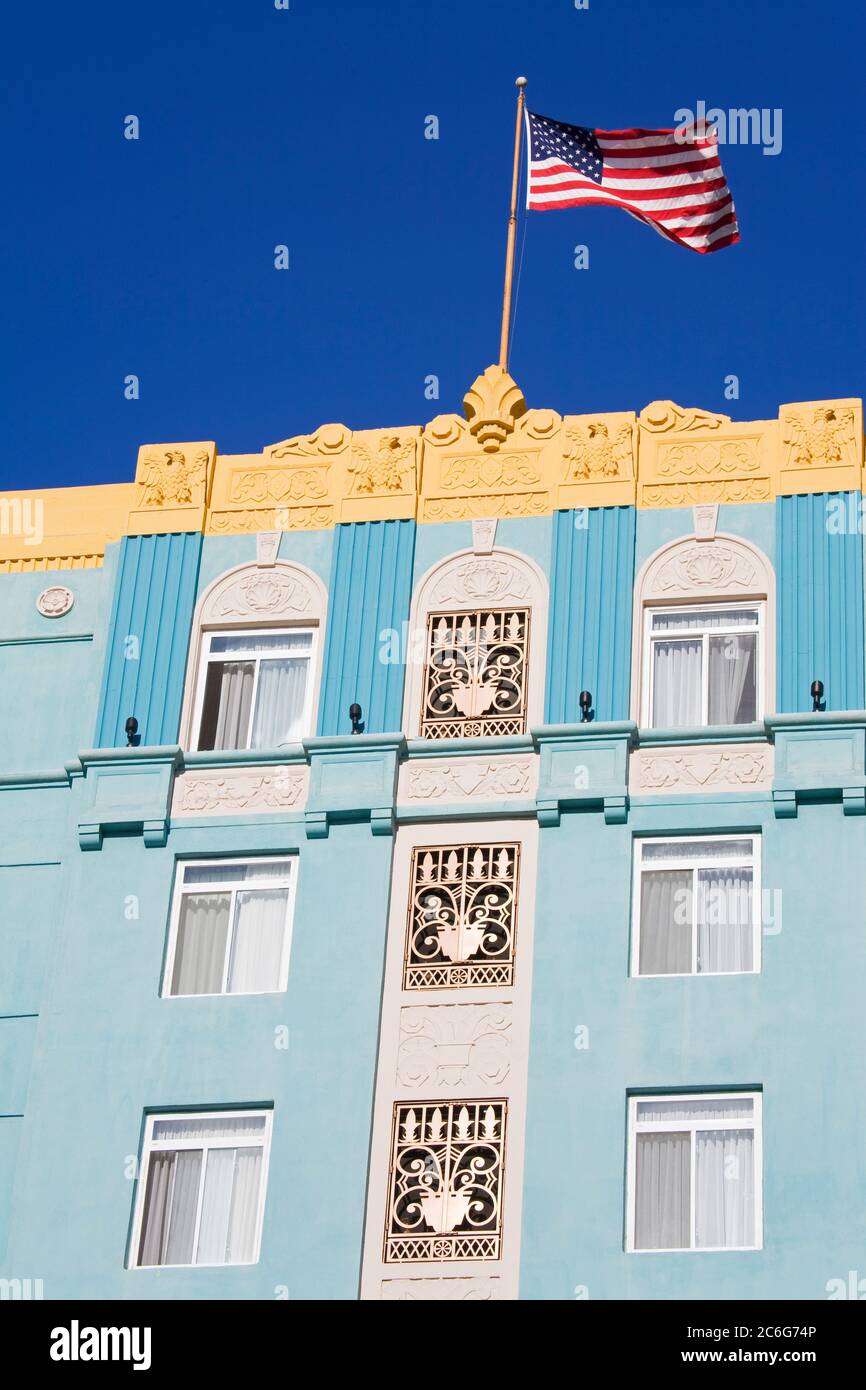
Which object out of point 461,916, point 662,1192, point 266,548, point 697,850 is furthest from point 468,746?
point 662,1192

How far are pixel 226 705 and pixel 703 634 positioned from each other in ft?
19.9

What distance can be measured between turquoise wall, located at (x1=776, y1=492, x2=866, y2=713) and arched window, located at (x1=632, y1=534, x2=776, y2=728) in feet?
0.94

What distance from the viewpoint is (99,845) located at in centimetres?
3309

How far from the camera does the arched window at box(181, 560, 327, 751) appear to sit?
3391 centimetres

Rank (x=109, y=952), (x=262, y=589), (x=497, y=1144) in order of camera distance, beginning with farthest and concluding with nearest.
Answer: (x=262, y=589), (x=109, y=952), (x=497, y=1144)

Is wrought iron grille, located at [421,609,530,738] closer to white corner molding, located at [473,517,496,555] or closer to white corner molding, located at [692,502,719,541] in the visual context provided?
white corner molding, located at [473,517,496,555]

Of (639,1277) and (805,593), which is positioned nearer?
(639,1277)

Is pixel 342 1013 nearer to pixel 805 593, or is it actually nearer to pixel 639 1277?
pixel 639 1277

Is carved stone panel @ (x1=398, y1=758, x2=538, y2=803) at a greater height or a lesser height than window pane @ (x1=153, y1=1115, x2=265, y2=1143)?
greater

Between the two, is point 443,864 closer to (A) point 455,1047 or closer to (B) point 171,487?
(A) point 455,1047

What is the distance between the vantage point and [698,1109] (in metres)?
30.1

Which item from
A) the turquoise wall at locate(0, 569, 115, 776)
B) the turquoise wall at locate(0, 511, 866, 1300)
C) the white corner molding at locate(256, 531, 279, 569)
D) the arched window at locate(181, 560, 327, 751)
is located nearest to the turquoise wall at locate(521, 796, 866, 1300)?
the turquoise wall at locate(0, 511, 866, 1300)

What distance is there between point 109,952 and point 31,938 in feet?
3.87
